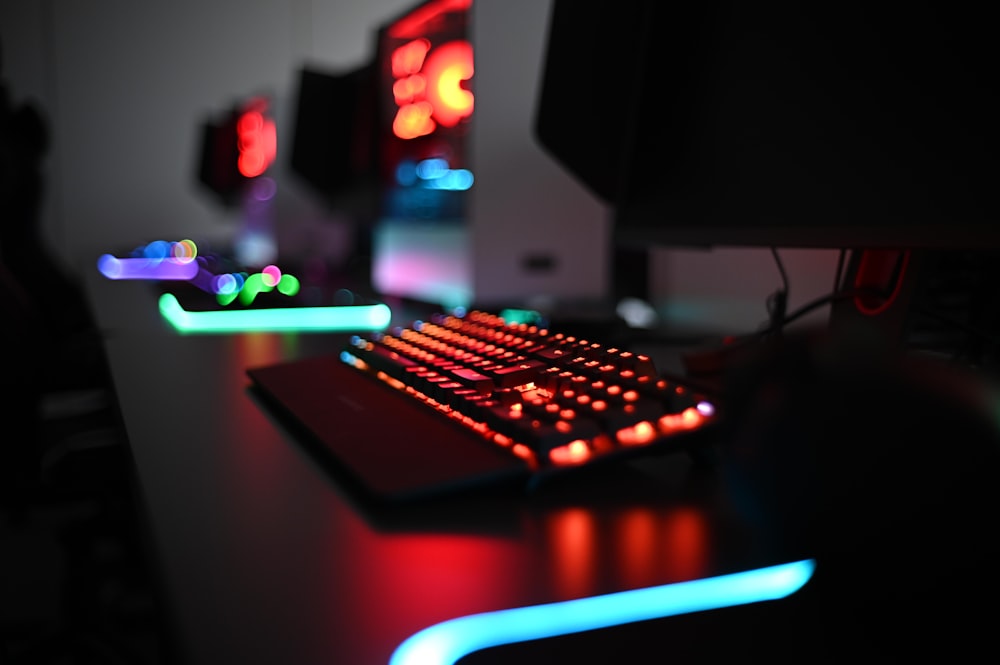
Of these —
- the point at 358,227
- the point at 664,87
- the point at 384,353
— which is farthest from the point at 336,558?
the point at 358,227

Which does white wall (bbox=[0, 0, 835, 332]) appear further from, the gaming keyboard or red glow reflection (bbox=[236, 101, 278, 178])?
the gaming keyboard

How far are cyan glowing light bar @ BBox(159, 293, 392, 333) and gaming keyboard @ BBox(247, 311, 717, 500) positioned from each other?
0.51 meters

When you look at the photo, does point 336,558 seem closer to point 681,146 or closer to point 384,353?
point 384,353

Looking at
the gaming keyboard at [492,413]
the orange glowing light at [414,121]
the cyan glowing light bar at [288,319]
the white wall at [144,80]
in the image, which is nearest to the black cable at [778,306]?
the gaming keyboard at [492,413]

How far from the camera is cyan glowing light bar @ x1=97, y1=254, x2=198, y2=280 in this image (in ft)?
6.81

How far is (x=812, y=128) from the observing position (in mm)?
638

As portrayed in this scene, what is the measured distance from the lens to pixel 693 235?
0.77 meters

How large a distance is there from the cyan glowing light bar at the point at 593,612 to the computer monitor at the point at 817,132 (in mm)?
263

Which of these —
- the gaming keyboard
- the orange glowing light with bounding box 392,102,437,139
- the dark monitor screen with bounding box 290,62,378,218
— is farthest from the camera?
the dark monitor screen with bounding box 290,62,378,218

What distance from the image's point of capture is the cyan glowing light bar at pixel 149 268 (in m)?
2.08

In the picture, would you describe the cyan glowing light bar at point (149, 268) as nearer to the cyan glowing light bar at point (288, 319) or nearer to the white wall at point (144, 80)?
the cyan glowing light bar at point (288, 319)

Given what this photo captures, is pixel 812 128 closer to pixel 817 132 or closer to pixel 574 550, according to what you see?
pixel 817 132

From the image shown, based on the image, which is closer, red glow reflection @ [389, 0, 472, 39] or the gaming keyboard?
the gaming keyboard

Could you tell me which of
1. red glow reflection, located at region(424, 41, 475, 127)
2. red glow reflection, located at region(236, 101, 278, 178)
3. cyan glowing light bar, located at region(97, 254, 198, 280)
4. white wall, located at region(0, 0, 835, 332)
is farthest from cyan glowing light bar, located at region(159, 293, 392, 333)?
white wall, located at region(0, 0, 835, 332)
